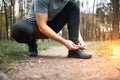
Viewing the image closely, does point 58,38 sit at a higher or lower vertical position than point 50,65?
higher

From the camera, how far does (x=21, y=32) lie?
5.61 m

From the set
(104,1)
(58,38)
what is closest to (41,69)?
(58,38)

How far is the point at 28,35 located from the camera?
222 inches

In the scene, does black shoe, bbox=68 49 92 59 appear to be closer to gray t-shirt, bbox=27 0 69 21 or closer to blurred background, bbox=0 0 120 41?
gray t-shirt, bbox=27 0 69 21

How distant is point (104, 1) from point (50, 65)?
32.5 metres

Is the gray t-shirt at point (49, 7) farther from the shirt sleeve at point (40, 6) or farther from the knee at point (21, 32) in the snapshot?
the knee at point (21, 32)

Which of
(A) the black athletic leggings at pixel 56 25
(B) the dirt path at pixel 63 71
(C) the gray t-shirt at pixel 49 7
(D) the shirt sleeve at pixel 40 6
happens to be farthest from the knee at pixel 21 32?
(B) the dirt path at pixel 63 71

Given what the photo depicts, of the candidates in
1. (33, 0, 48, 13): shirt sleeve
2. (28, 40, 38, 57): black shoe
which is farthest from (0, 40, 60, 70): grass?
(33, 0, 48, 13): shirt sleeve

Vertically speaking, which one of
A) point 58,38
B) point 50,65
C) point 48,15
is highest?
point 48,15

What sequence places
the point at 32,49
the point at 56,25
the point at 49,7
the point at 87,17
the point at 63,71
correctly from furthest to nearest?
the point at 87,17
the point at 32,49
the point at 56,25
the point at 49,7
the point at 63,71

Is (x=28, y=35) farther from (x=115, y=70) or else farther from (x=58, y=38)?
(x=115, y=70)

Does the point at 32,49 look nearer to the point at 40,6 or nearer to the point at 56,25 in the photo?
the point at 56,25

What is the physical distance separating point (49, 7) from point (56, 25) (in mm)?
575

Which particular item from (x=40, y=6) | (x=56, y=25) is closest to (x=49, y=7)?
(x=40, y=6)
